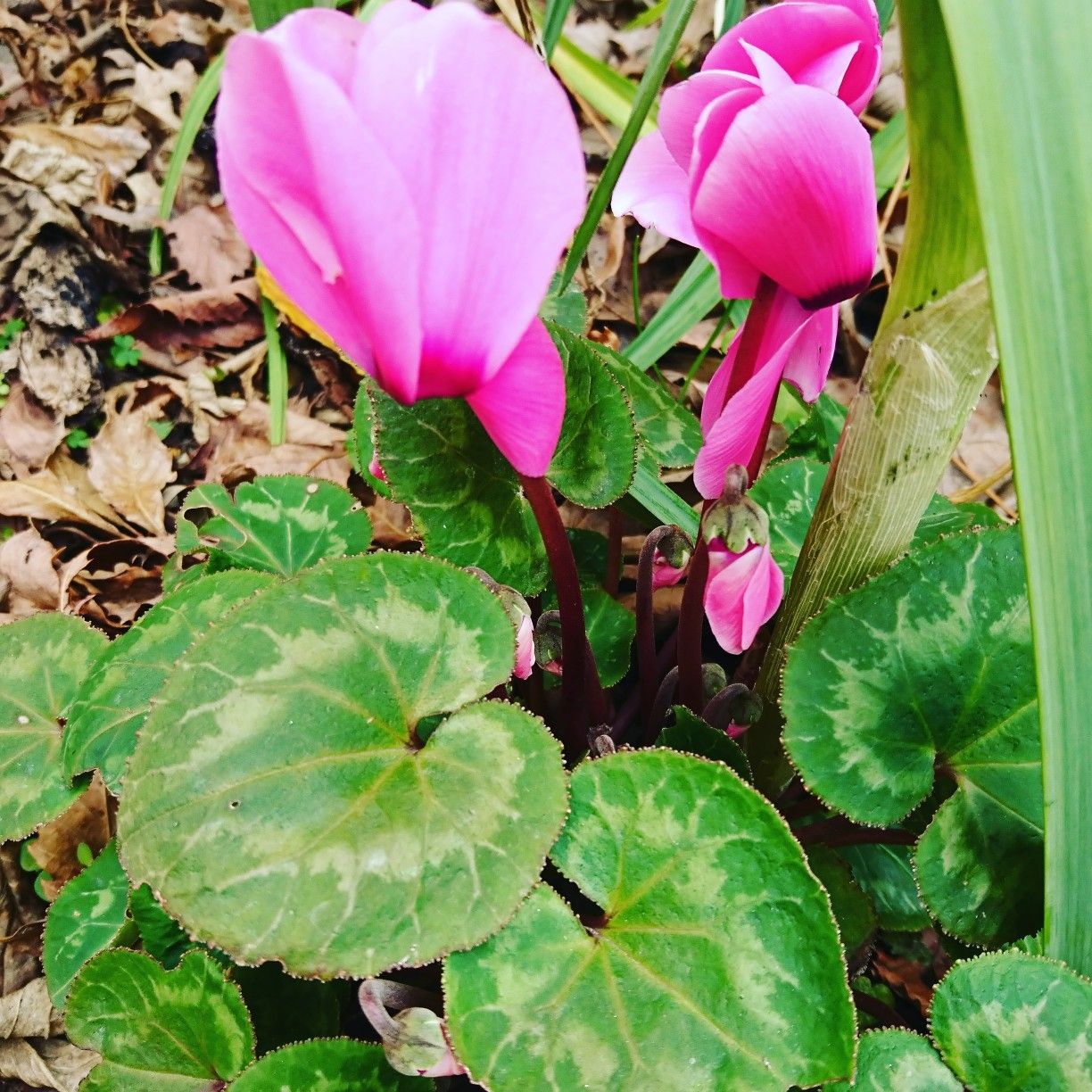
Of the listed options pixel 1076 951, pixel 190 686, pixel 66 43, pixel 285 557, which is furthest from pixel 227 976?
pixel 66 43

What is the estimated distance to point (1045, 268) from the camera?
0.33m

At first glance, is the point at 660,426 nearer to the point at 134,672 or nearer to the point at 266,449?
the point at 134,672

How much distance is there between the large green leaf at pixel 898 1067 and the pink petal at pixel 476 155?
0.51 metres

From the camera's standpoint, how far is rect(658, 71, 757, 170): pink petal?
464 mm

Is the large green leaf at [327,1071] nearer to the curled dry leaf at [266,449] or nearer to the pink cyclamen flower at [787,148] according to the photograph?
the pink cyclamen flower at [787,148]

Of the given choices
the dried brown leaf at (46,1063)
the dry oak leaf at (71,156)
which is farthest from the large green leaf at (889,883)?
the dry oak leaf at (71,156)

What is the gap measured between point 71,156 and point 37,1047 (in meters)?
1.44

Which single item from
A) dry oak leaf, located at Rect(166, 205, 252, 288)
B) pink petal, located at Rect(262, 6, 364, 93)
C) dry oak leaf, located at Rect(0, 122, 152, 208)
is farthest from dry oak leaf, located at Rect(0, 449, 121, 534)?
pink petal, located at Rect(262, 6, 364, 93)

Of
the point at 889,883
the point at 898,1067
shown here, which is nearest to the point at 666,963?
the point at 898,1067

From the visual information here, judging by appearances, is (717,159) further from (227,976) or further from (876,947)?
(876,947)

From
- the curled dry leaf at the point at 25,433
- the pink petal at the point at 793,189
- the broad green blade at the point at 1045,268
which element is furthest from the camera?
the curled dry leaf at the point at 25,433

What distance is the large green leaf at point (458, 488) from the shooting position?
674 millimetres

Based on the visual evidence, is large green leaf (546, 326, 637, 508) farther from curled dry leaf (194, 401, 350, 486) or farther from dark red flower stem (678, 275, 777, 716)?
curled dry leaf (194, 401, 350, 486)

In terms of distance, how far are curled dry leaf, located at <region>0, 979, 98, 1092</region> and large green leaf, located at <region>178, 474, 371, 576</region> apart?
49 cm
